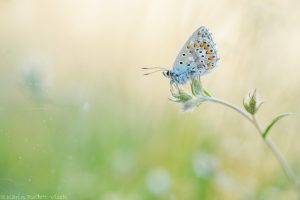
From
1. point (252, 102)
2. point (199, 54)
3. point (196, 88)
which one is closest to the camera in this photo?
point (252, 102)

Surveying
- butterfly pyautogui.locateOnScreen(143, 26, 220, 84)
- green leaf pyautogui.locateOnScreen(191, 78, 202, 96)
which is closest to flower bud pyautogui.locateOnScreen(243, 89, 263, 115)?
green leaf pyautogui.locateOnScreen(191, 78, 202, 96)

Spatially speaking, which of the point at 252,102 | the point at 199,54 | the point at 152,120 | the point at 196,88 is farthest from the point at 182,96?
the point at 152,120

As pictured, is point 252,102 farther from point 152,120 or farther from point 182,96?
point 152,120

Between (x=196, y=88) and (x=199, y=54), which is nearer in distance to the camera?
(x=196, y=88)

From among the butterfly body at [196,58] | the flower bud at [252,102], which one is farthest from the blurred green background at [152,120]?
the flower bud at [252,102]

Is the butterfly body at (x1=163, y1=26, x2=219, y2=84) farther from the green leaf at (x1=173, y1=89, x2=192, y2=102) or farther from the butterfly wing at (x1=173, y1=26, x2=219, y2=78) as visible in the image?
the green leaf at (x1=173, y1=89, x2=192, y2=102)

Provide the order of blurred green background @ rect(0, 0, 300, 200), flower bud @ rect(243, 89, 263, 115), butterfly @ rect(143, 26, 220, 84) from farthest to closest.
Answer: blurred green background @ rect(0, 0, 300, 200) → butterfly @ rect(143, 26, 220, 84) → flower bud @ rect(243, 89, 263, 115)

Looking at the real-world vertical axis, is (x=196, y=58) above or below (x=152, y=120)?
above
